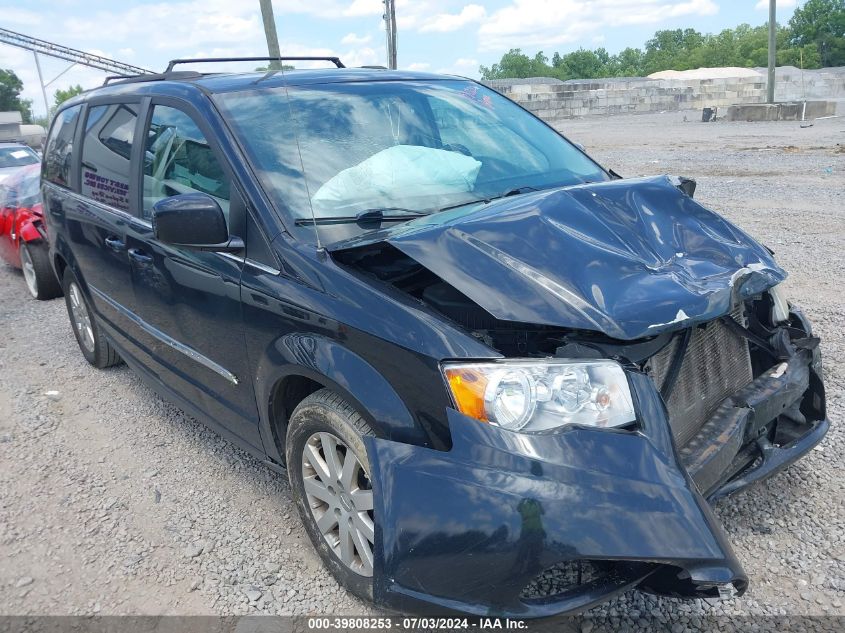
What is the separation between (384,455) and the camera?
2135 mm

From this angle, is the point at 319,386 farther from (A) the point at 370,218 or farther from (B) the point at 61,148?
(B) the point at 61,148

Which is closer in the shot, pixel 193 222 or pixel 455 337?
pixel 455 337

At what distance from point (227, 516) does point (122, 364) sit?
95.9 inches

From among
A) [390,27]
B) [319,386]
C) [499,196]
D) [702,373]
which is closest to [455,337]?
[319,386]

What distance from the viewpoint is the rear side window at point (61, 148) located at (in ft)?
15.4

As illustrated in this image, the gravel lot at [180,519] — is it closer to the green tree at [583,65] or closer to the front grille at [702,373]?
the front grille at [702,373]

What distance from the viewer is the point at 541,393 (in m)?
2.06

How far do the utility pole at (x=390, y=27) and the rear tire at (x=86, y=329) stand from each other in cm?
2496

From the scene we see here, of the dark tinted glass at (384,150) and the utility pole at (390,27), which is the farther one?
the utility pole at (390,27)

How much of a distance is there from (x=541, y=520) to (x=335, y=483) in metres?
0.88

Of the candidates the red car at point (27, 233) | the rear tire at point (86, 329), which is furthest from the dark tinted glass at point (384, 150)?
the red car at point (27, 233)

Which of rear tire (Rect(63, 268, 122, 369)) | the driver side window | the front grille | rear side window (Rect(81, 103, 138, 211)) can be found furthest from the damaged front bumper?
rear tire (Rect(63, 268, 122, 369))

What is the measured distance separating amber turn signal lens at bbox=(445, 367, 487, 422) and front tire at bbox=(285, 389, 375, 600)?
1.20ft

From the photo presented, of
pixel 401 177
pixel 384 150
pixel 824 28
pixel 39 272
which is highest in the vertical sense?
pixel 824 28
